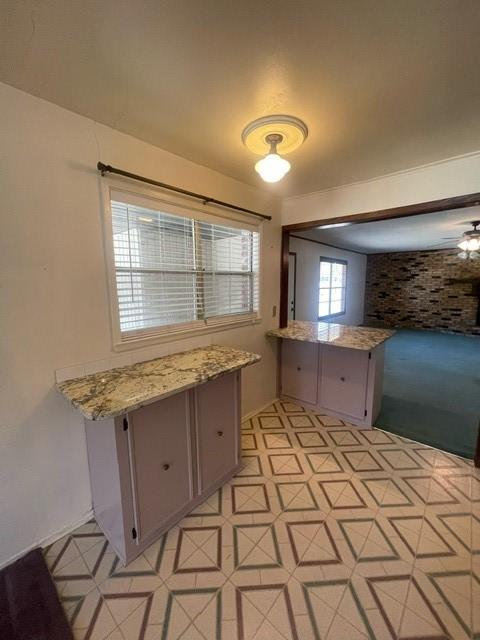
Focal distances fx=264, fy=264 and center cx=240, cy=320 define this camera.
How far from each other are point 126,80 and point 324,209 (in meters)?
2.00

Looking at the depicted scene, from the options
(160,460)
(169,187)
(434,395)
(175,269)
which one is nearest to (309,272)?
(434,395)

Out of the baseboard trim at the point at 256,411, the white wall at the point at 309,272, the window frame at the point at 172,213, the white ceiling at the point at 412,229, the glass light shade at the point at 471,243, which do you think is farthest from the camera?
the white wall at the point at 309,272

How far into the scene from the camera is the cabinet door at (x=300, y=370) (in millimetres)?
2941

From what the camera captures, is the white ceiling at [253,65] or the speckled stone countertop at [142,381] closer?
the white ceiling at [253,65]

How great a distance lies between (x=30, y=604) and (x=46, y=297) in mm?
1407

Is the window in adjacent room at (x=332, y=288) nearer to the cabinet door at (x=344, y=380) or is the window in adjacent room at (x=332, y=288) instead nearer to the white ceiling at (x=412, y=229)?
the white ceiling at (x=412, y=229)

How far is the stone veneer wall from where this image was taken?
22.9ft

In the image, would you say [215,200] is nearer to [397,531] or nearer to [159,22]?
[159,22]

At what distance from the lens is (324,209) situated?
2660 mm

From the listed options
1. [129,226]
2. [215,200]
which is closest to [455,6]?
[215,200]

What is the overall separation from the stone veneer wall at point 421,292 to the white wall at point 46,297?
8234 mm

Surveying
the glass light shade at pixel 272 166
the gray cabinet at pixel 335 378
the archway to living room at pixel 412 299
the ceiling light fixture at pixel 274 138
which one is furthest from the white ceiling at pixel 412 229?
the glass light shade at pixel 272 166

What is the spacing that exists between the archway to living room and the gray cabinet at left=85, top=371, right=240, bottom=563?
5.65ft

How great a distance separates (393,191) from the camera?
2240mm
